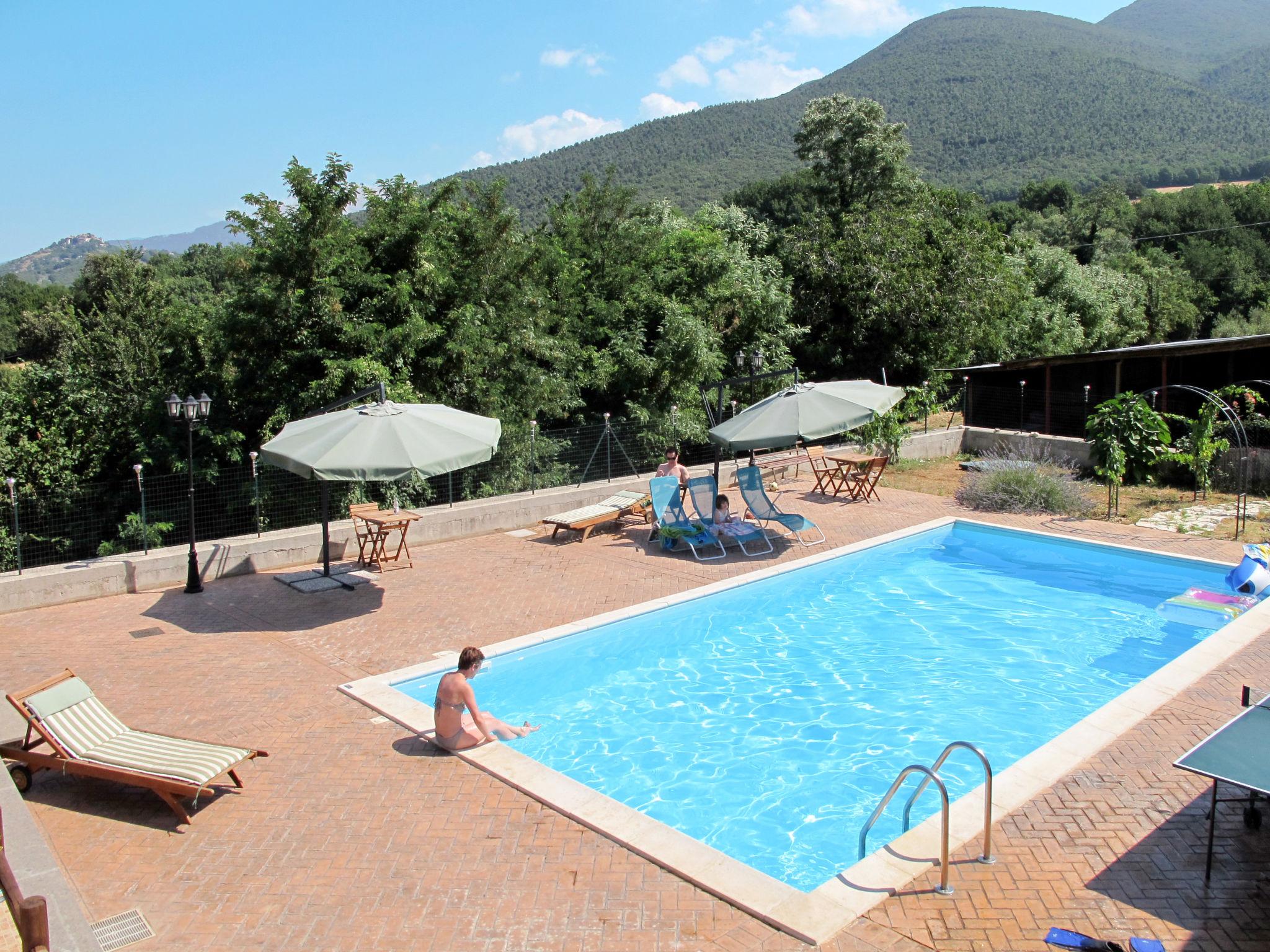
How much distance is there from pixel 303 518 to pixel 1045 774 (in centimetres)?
1241

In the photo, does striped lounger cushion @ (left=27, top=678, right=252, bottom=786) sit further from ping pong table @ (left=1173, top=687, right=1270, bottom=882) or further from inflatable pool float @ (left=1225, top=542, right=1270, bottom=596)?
inflatable pool float @ (left=1225, top=542, right=1270, bottom=596)

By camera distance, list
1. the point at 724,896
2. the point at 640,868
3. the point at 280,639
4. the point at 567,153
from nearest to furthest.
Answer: the point at 724,896 → the point at 640,868 → the point at 280,639 → the point at 567,153

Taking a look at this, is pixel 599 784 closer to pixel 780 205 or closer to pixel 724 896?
pixel 724 896

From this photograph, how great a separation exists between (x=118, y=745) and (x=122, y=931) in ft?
6.19

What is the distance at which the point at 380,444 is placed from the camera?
9562 millimetres

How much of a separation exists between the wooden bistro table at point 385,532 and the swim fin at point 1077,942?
9.23 meters

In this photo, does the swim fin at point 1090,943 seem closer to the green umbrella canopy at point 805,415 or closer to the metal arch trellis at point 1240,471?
the green umbrella canopy at point 805,415

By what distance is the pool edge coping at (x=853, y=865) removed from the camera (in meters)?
4.87

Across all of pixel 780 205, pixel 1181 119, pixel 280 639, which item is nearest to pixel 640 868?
pixel 280 639

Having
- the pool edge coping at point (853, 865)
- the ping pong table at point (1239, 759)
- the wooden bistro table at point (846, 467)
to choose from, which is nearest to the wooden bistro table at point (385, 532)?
the pool edge coping at point (853, 865)

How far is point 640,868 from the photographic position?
524 centimetres

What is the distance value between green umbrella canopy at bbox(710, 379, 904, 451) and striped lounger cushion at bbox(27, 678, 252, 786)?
27.3 ft

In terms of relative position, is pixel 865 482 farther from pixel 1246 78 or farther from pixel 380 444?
pixel 1246 78

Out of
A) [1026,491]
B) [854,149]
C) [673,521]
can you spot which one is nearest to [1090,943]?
[673,521]
